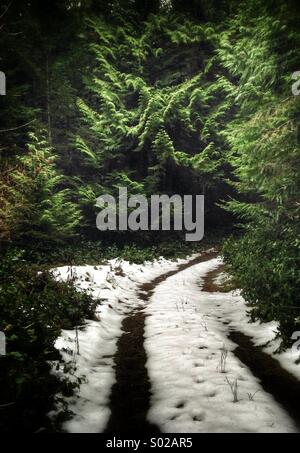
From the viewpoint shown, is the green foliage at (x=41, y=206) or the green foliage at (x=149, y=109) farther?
the green foliage at (x=149, y=109)

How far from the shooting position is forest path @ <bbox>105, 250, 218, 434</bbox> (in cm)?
412

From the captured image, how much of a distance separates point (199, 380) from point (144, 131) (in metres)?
17.9

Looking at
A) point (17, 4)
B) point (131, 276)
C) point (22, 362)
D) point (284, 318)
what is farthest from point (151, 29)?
point (22, 362)

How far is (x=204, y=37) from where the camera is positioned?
79.1 feet

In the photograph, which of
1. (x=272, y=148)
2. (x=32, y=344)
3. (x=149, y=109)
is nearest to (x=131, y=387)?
(x=32, y=344)

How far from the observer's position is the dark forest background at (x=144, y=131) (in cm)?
955

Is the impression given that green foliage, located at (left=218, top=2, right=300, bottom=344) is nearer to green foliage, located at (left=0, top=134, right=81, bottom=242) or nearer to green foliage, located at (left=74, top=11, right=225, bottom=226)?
green foliage, located at (left=0, top=134, right=81, bottom=242)

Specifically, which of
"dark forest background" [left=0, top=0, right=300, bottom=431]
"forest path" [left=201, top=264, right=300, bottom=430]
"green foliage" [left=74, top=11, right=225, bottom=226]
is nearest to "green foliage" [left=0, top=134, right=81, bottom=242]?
"dark forest background" [left=0, top=0, right=300, bottom=431]

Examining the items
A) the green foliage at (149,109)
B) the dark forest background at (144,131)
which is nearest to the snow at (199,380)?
the dark forest background at (144,131)

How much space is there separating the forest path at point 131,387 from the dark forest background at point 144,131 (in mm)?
1394

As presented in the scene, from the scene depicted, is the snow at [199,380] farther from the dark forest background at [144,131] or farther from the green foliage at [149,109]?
the green foliage at [149,109]

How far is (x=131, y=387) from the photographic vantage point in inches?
201

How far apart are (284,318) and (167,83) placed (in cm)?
2030

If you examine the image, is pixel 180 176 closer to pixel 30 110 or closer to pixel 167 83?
pixel 167 83
